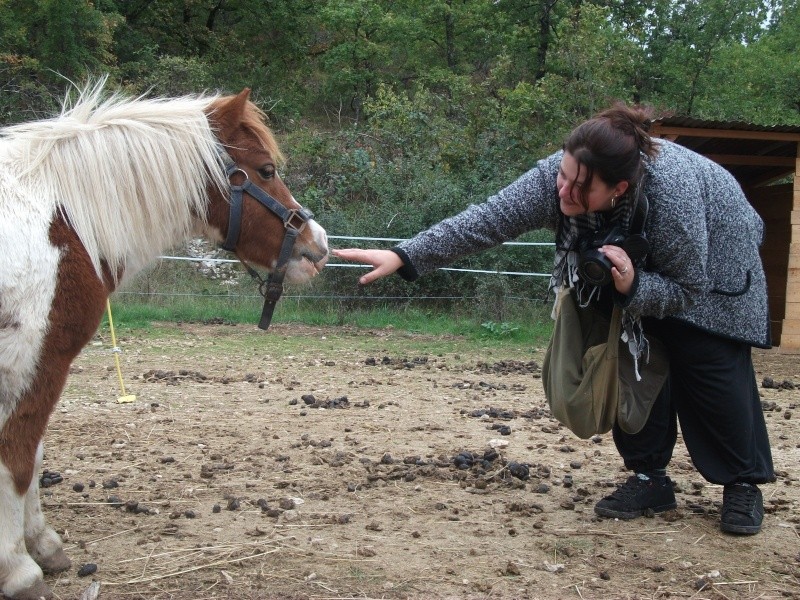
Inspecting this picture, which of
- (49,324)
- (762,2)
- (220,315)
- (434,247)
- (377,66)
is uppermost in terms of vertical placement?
(762,2)

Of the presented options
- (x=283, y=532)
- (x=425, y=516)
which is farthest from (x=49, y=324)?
(x=425, y=516)

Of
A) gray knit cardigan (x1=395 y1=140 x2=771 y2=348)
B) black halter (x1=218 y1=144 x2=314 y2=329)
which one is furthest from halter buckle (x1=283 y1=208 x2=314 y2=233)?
gray knit cardigan (x1=395 y1=140 x2=771 y2=348)

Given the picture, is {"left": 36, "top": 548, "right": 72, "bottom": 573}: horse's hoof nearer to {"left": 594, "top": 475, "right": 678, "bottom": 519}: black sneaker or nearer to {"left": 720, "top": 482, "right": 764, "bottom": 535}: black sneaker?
{"left": 594, "top": 475, "right": 678, "bottom": 519}: black sneaker

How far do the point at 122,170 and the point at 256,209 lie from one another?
0.55m

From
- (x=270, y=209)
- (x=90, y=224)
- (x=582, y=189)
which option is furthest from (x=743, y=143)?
(x=90, y=224)

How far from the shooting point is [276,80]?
87.2 feet

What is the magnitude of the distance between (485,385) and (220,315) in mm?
5799

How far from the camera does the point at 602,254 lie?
10.2 feet

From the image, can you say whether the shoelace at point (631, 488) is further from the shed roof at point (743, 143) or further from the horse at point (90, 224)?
the shed roof at point (743, 143)

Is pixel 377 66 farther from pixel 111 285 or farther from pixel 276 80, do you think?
pixel 111 285

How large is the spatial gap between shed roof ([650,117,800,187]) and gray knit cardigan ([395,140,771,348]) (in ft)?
16.6

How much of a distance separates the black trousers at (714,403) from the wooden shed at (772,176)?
570 cm

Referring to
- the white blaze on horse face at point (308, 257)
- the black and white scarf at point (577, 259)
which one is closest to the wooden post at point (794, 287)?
the black and white scarf at point (577, 259)

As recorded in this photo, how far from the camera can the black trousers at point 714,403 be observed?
3477mm
